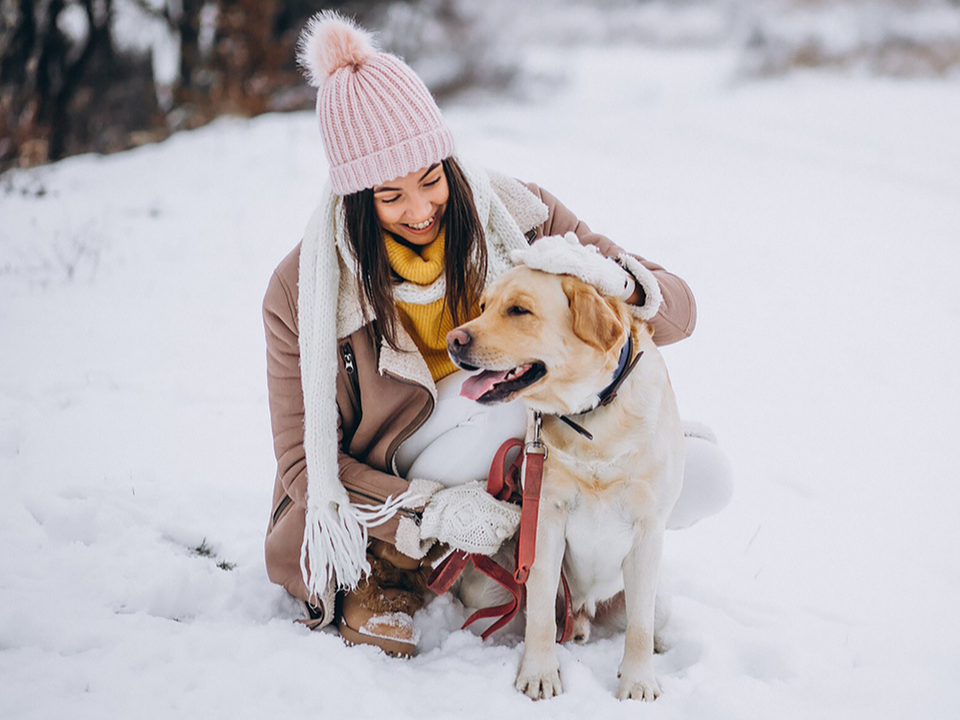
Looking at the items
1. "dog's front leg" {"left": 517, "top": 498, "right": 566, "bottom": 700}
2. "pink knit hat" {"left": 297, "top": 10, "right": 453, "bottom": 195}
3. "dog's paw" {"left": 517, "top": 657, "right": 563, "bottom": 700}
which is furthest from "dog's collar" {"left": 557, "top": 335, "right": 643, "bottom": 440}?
"pink knit hat" {"left": 297, "top": 10, "right": 453, "bottom": 195}

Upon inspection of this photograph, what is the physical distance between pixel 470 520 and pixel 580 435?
0.39 m

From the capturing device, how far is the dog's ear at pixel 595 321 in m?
1.84

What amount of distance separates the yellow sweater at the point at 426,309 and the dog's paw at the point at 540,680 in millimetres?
885

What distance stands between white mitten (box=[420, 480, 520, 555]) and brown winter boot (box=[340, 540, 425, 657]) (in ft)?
0.95

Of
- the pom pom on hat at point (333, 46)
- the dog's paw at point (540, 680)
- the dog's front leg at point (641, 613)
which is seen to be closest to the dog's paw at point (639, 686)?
the dog's front leg at point (641, 613)

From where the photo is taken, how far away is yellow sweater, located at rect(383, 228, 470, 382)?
2176mm

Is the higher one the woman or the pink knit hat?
the pink knit hat

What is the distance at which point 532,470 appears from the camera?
201 cm

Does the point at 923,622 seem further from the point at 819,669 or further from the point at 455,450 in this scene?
the point at 455,450

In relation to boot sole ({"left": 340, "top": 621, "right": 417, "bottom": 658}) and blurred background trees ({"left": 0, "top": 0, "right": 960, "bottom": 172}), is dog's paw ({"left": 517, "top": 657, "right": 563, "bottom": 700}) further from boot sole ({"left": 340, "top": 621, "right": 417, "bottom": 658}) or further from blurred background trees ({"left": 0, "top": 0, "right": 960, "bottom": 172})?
blurred background trees ({"left": 0, "top": 0, "right": 960, "bottom": 172})

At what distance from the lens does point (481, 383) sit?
6.31 ft

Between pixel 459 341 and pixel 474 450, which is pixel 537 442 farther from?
pixel 459 341

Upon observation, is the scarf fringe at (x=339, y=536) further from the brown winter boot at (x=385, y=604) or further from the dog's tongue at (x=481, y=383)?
the dog's tongue at (x=481, y=383)

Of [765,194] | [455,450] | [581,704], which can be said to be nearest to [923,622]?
[581,704]
